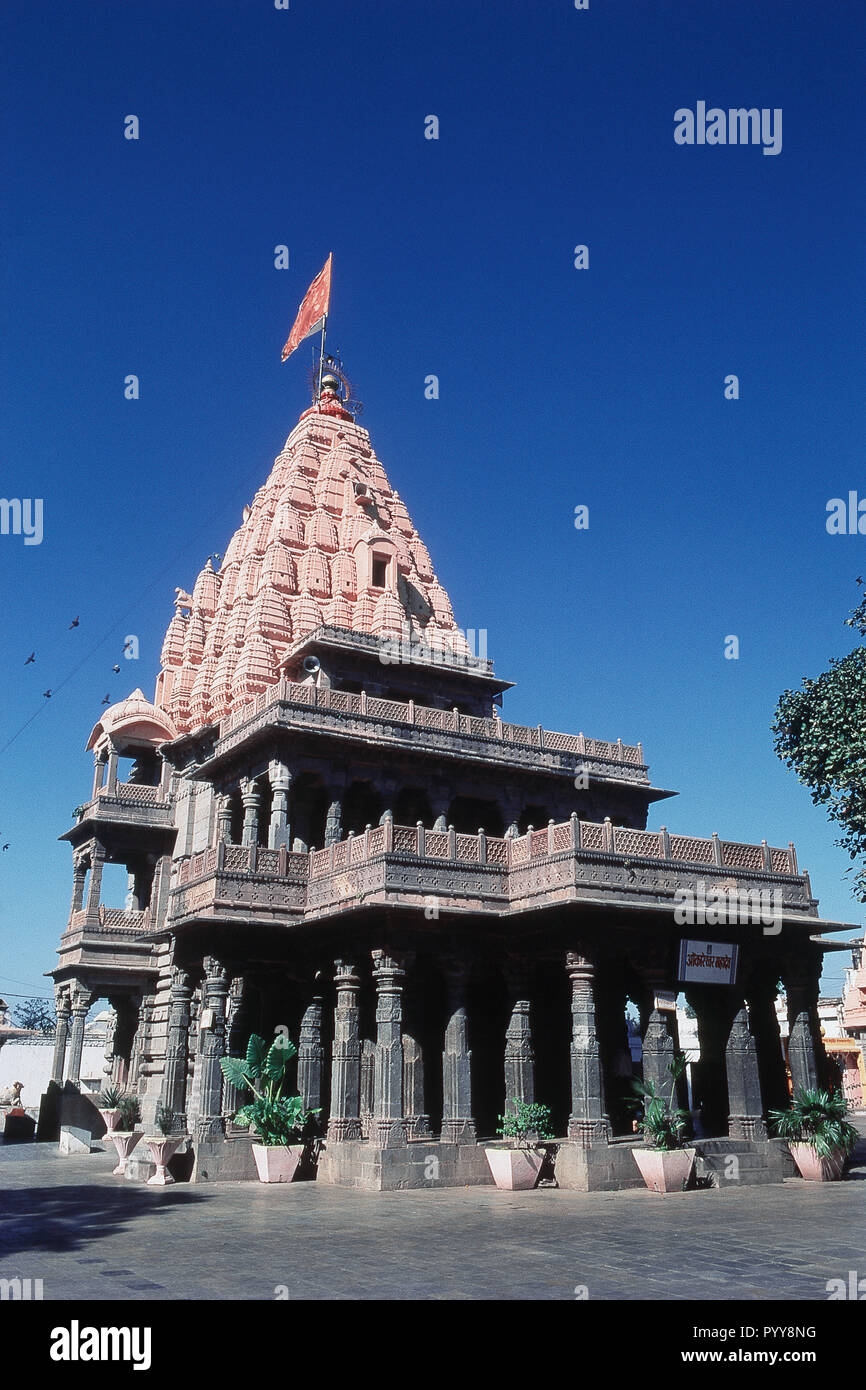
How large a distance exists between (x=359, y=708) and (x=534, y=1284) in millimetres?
18769

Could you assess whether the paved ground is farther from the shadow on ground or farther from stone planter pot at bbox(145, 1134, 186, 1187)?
stone planter pot at bbox(145, 1134, 186, 1187)

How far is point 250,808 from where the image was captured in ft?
90.6

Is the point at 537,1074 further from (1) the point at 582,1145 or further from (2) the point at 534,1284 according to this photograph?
(2) the point at 534,1284

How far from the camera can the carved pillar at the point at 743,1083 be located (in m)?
21.4

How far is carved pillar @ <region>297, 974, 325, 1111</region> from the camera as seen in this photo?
75.0ft

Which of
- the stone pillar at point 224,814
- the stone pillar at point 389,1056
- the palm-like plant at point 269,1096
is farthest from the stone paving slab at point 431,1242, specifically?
the stone pillar at point 224,814

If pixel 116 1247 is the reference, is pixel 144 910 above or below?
above

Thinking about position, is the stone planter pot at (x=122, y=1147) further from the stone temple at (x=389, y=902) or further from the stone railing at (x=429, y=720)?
the stone railing at (x=429, y=720)

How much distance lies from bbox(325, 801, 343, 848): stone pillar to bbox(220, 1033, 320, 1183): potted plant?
5.98 metres

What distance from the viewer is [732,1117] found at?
21.4 m

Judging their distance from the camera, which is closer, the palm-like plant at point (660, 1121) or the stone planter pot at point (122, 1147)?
the palm-like plant at point (660, 1121)

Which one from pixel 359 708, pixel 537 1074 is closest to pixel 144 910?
pixel 359 708

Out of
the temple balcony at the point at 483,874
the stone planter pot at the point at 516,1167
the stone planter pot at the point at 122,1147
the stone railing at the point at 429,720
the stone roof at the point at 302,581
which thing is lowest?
the stone planter pot at the point at 122,1147

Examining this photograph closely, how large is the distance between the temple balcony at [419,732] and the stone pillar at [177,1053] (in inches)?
254
